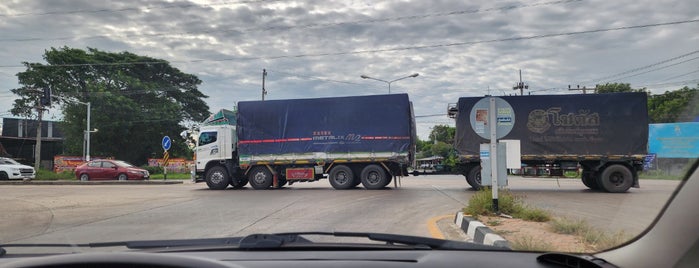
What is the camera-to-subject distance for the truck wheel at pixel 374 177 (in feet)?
59.3

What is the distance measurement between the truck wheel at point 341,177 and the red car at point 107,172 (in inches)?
546

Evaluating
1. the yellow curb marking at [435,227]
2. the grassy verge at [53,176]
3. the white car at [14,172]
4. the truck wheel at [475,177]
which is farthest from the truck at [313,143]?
the white car at [14,172]

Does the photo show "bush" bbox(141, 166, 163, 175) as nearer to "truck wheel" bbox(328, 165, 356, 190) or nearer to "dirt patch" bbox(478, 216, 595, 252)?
"truck wheel" bbox(328, 165, 356, 190)

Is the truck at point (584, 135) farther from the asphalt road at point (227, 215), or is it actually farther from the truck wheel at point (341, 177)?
the truck wheel at point (341, 177)

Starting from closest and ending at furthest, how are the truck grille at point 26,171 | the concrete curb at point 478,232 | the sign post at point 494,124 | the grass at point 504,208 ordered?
the concrete curb at point 478,232, the grass at point 504,208, the sign post at point 494,124, the truck grille at point 26,171

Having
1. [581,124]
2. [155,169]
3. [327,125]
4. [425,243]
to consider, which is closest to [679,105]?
[425,243]

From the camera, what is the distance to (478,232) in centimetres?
707

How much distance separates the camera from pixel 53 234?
816 cm

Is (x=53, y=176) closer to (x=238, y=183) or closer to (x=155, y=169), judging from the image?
(x=155, y=169)

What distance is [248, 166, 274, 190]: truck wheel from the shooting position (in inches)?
757

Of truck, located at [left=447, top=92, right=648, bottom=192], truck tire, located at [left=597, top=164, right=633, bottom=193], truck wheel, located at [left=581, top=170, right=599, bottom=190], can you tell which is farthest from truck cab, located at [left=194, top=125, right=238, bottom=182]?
truck tire, located at [left=597, top=164, right=633, bottom=193]

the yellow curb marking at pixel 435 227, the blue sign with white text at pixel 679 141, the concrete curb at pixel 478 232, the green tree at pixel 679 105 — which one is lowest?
the yellow curb marking at pixel 435 227

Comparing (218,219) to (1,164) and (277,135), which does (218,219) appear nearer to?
(277,135)

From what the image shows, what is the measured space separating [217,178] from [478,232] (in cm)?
1436
